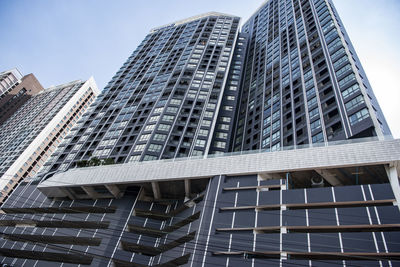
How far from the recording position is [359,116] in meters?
41.9

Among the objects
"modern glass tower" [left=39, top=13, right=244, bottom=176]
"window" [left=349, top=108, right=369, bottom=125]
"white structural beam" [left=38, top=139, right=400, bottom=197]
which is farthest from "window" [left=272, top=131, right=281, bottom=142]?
"white structural beam" [left=38, top=139, right=400, bottom=197]

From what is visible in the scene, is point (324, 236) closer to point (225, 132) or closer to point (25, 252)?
point (25, 252)

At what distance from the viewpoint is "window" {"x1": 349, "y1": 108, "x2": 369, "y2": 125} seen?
41209 mm

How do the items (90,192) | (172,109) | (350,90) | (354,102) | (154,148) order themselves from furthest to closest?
1. (172,109)
2. (154,148)
3. (350,90)
4. (354,102)
5. (90,192)

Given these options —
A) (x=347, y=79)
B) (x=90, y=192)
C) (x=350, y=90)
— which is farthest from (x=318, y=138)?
(x=90, y=192)

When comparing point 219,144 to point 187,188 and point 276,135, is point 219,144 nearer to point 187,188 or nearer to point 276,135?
point 276,135

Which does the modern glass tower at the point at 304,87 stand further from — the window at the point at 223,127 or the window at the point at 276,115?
the window at the point at 223,127

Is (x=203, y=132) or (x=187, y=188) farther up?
(x=203, y=132)

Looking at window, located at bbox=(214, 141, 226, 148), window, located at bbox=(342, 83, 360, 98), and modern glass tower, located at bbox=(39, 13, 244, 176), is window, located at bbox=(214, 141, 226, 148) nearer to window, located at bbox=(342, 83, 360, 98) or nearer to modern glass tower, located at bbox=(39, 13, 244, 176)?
modern glass tower, located at bbox=(39, 13, 244, 176)

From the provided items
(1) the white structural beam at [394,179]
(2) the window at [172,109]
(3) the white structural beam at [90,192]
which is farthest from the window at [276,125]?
(3) the white structural beam at [90,192]

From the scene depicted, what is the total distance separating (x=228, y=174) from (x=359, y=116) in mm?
20459

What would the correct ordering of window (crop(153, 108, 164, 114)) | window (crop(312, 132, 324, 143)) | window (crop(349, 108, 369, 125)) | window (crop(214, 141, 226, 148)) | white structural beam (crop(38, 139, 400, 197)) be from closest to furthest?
white structural beam (crop(38, 139, 400, 197))
window (crop(349, 108, 369, 125))
window (crop(312, 132, 324, 143))
window (crop(214, 141, 226, 148))
window (crop(153, 108, 164, 114))

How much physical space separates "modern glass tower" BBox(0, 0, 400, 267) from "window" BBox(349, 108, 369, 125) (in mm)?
176

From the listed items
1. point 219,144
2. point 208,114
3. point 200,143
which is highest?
point 208,114
